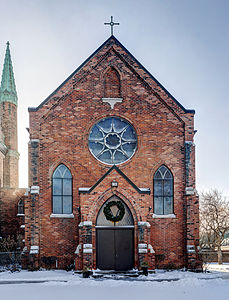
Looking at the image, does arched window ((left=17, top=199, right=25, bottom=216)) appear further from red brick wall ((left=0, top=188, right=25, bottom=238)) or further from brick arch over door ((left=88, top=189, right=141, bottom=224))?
brick arch over door ((left=88, top=189, right=141, bottom=224))

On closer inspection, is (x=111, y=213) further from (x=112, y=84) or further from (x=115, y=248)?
(x=112, y=84)

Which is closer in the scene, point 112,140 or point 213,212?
point 112,140

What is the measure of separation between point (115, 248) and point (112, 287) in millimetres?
3664

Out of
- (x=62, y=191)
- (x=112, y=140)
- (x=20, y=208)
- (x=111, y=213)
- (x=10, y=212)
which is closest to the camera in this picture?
(x=111, y=213)

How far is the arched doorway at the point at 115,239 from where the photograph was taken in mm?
17781

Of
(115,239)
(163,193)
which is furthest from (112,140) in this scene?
(115,239)

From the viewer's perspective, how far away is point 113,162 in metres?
20.2

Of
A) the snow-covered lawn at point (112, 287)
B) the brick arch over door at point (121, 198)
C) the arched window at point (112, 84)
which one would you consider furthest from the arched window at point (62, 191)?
the arched window at point (112, 84)

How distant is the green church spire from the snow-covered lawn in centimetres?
1992

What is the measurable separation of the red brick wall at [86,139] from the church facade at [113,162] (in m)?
0.06

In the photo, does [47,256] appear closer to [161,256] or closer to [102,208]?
[102,208]

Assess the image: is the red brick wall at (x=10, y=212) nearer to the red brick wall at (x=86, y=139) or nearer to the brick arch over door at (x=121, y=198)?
the red brick wall at (x=86, y=139)

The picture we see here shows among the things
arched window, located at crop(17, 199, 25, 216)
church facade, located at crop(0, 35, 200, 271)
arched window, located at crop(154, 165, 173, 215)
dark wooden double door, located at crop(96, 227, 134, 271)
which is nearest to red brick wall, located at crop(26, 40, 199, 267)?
church facade, located at crop(0, 35, 200, 271)

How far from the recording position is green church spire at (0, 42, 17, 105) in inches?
1321
